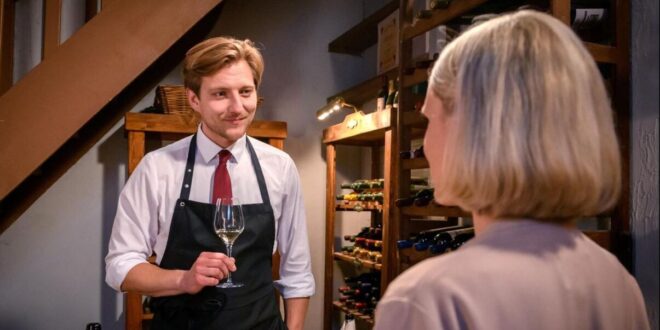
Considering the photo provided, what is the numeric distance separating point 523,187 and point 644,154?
112 cm

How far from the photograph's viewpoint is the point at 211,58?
183 centimetres

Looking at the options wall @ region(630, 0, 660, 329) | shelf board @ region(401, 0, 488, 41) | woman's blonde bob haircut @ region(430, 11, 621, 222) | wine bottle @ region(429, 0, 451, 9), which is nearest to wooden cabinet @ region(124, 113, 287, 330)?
shelf board @ region(401, 0, 488, 41)

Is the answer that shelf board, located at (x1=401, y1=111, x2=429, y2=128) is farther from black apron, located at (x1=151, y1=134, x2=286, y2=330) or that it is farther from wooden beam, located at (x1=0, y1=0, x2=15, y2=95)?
wooden beam, located at (x1=0, y1=0, x2=15, y2=95)

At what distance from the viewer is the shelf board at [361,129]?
2911 mm

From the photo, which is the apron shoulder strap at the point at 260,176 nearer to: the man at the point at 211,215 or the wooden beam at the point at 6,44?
the man at the point at 211,215

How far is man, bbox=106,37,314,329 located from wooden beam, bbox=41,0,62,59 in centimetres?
106

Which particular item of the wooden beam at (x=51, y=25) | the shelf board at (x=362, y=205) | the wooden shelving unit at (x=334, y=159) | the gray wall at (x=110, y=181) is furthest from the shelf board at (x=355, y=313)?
the wooden beam at (x=51, y=25)

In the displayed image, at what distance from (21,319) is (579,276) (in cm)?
363

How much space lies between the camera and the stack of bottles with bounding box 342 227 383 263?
3080 millimetres

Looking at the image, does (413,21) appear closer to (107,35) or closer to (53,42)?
(107,35)


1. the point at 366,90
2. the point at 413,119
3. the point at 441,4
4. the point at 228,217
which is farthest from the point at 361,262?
the point at 441,4

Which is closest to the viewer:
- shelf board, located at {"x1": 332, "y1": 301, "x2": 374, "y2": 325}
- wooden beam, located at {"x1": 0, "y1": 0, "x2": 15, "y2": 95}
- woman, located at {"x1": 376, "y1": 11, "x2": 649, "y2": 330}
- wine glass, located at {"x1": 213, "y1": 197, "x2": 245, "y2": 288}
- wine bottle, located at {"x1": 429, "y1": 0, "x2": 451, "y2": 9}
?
woman, located at {"x1": 376, "y1": 11, "x2": 649, "y2": 330}

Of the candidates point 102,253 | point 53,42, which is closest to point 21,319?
point 102,253

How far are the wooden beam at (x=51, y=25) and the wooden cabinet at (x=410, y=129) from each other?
65.6 inches
